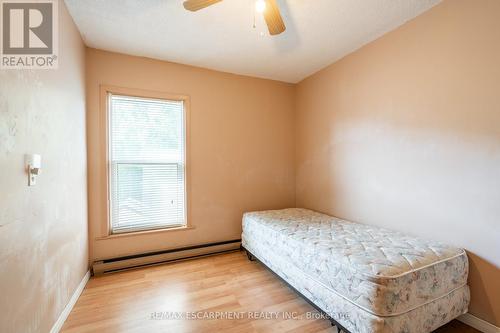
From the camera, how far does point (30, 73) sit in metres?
1.36

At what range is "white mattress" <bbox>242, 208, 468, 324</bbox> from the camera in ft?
4.51

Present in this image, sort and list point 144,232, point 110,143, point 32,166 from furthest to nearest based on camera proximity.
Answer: point 144,232 → point 110,143 → point 32,166

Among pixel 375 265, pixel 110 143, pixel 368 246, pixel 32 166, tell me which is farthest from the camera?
pixel 110 143

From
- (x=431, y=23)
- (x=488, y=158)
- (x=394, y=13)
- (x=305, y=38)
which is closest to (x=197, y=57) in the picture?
(x=305, y=38)

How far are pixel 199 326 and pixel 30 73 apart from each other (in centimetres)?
207

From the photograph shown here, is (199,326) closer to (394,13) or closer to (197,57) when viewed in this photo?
(197,57)

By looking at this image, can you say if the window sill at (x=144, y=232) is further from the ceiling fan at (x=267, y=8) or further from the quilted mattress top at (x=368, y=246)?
the ceiling fan at (x=267, y=8)

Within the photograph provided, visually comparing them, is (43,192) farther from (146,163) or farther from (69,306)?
(146,163)

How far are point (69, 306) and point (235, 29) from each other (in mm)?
2919

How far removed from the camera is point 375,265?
1.47 metres

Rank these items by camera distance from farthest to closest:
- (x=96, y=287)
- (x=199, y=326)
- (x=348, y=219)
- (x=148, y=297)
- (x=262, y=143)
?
(x=262, y=143), (x=348, y=219), (x=96, y=287), (x=148, y=297), (x=199, y=326)

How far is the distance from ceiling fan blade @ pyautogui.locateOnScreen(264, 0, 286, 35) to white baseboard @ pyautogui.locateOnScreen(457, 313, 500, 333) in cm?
270

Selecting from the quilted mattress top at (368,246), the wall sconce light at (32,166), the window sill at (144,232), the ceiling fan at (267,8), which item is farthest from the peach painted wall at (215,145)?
the ceiling fan at (267,8)

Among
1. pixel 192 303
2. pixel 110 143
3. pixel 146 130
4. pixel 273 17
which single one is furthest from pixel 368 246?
pixel 110 143
